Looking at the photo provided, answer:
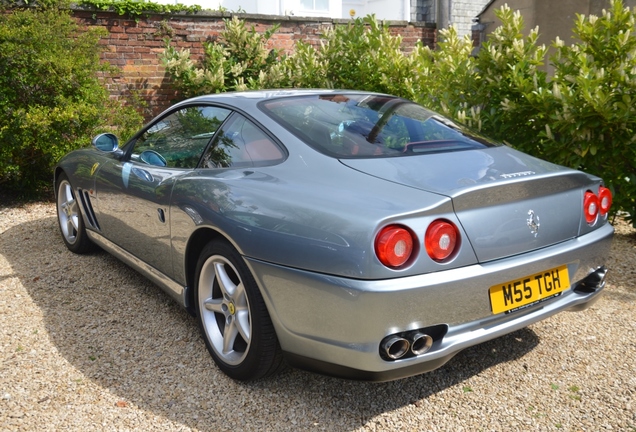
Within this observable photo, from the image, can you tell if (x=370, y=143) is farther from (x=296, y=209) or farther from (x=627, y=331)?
(x=627, y=331)

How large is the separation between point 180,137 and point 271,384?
1.58 m

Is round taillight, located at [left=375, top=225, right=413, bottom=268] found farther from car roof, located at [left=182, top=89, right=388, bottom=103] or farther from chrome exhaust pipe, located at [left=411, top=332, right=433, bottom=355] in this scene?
car roof, located at [left=182, top=89, right=388, bottom=103]

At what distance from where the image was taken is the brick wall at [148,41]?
8.65m

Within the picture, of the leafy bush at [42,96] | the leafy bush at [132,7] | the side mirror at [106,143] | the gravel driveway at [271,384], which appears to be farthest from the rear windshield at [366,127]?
the leafy bush at [132,7]

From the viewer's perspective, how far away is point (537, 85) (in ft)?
16.7

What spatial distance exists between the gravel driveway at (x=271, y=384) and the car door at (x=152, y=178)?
1.61 feet

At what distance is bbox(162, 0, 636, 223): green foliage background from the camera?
4719 mm

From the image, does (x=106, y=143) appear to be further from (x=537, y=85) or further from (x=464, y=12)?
(x=464, y=12)

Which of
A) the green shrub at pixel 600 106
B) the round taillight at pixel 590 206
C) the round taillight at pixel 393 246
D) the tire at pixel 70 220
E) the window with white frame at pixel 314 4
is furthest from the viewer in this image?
the window with white frame at pixel 314 4

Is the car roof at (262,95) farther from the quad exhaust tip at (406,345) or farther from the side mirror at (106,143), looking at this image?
the quad exhaust tip at (406,345)

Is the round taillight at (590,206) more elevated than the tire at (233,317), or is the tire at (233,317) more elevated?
the round taillight at (590,206)

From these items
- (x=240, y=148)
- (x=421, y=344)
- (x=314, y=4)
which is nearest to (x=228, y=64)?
(x=314, y=4)

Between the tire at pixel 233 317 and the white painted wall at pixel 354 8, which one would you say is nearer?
the tire at pixel 233 317

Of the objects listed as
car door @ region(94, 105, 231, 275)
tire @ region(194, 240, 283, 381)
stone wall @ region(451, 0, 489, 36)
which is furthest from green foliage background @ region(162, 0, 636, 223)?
stone wall @ region(451, 0, 489, 36)
